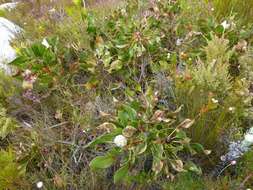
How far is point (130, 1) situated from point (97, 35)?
755mm

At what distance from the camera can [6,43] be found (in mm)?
4102

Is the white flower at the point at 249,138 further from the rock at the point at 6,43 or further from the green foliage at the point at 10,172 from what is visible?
the rock at the point at 6,43

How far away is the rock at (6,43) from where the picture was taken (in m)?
3.58

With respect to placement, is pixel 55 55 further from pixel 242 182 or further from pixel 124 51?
pixel 242 182

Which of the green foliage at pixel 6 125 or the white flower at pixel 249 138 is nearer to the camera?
the white flower at pixel 249 138

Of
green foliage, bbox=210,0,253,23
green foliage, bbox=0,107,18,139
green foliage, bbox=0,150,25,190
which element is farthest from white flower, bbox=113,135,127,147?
green foliage, bbox=210,0,253,23

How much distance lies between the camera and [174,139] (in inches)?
87.3

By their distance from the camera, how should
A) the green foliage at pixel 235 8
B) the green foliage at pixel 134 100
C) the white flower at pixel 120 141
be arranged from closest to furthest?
1. the white flower at pixel 120 141
2. the green foliage at pixel 134 100
3. the green foliage at pixel 235 8

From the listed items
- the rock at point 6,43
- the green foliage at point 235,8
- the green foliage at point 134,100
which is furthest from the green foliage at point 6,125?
the green foliage at point 235,8

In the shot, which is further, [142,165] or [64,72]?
[64,72]

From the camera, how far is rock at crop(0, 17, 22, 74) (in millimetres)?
3584

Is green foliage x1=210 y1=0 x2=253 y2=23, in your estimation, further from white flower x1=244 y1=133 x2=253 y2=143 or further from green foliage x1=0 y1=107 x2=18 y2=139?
green foliage x1=0 y1=107 x2=18 y2=139

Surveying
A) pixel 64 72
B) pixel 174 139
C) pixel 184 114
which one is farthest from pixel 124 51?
pixel 174 139

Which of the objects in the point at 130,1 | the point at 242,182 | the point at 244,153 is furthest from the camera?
the point at 130,1
